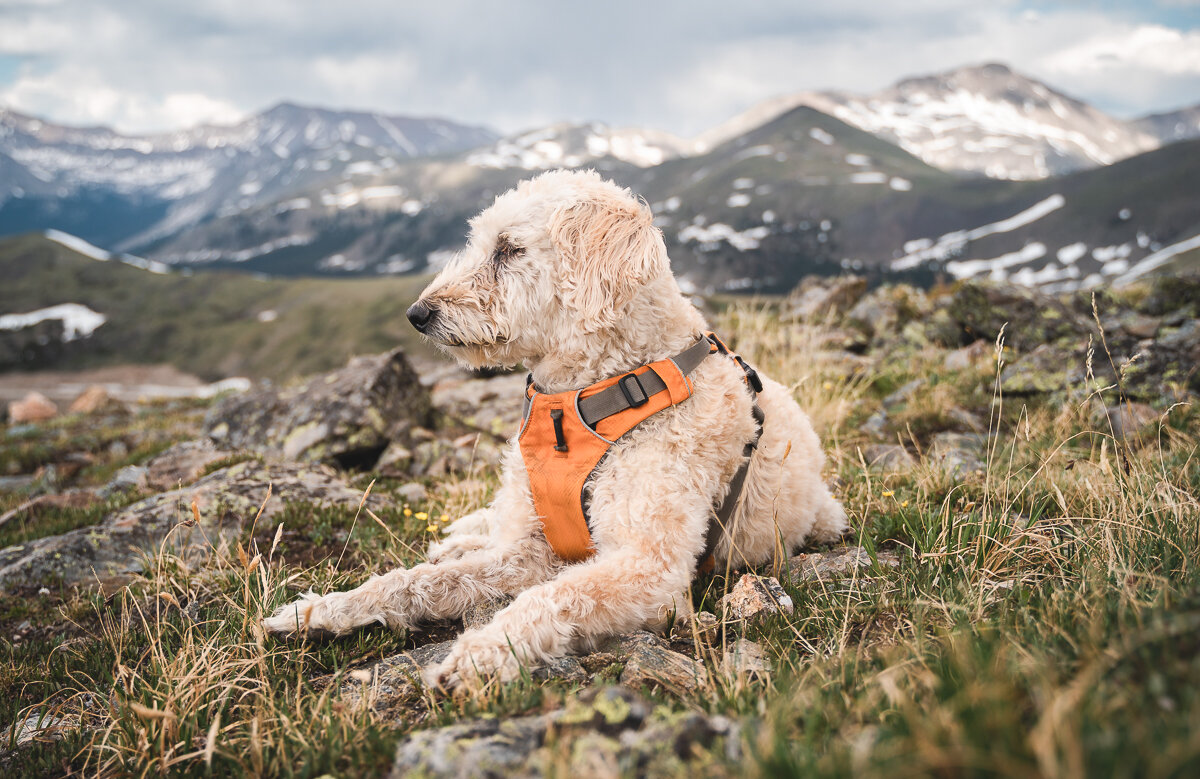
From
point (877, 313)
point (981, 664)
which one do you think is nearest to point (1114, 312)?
point (877, 313)

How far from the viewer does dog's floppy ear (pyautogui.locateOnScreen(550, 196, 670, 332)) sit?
13.3ft

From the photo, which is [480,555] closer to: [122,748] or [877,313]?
[122,748]

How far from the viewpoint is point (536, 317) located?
4352mm

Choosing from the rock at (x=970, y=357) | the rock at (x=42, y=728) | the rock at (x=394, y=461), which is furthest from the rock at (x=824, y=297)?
the rock at (x=42, y=728)

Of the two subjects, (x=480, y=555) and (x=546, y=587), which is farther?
(x=480, y=555)

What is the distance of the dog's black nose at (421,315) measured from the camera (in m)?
4.30

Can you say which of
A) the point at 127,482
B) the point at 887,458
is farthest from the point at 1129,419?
the point at 127,482

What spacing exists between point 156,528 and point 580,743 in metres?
5.93

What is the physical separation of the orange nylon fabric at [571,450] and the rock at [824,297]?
426 inches

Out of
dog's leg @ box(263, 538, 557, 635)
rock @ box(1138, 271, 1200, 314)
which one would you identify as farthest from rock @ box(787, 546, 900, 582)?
rock @ box(1138, 271, 1200, 314)

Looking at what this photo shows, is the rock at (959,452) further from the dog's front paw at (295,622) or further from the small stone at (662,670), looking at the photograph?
the dog's front paw at (295,622)

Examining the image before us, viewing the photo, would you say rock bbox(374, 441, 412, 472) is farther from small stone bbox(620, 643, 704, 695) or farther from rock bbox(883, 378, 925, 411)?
rock bbox(883, 378, 925, 411)

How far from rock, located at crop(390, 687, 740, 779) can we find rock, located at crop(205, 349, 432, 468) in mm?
7351

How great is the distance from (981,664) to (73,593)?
6.72 metres
